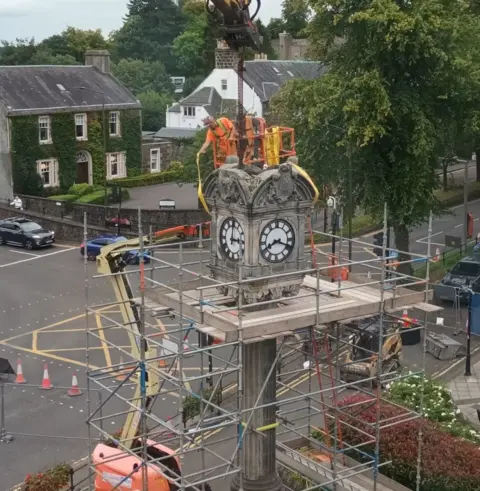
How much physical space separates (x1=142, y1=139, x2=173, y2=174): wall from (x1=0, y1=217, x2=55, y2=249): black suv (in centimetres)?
1813

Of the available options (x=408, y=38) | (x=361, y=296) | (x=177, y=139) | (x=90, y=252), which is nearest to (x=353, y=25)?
(x=408, y=38)

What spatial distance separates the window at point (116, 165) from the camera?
178 ft

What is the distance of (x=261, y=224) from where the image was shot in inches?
507

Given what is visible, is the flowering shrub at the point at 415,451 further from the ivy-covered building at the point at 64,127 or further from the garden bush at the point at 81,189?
the garden bush at the point at 81,189

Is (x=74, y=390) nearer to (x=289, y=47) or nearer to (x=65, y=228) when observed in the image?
(x=65, y=228)

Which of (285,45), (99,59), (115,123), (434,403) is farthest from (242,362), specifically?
(285,45)

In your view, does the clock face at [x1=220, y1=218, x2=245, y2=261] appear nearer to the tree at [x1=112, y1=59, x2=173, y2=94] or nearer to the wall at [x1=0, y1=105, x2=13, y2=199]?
the wall at [x1=0, y1=105, x2=13, y2=199]

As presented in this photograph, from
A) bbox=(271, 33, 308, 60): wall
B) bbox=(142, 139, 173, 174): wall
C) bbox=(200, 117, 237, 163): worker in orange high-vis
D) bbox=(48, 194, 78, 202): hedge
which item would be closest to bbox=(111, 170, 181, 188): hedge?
bbox=(142, 139, 173, 174): wall

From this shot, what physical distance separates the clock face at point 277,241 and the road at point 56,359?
335 centimetres

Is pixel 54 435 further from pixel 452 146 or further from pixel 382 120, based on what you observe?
pixel 452 146

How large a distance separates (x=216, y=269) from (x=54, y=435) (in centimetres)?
837

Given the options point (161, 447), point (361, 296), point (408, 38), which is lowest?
point (161, 447)

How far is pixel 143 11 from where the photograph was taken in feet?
359

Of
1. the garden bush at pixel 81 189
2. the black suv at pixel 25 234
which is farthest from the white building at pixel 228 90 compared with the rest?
the black suv at pixel 25 234
